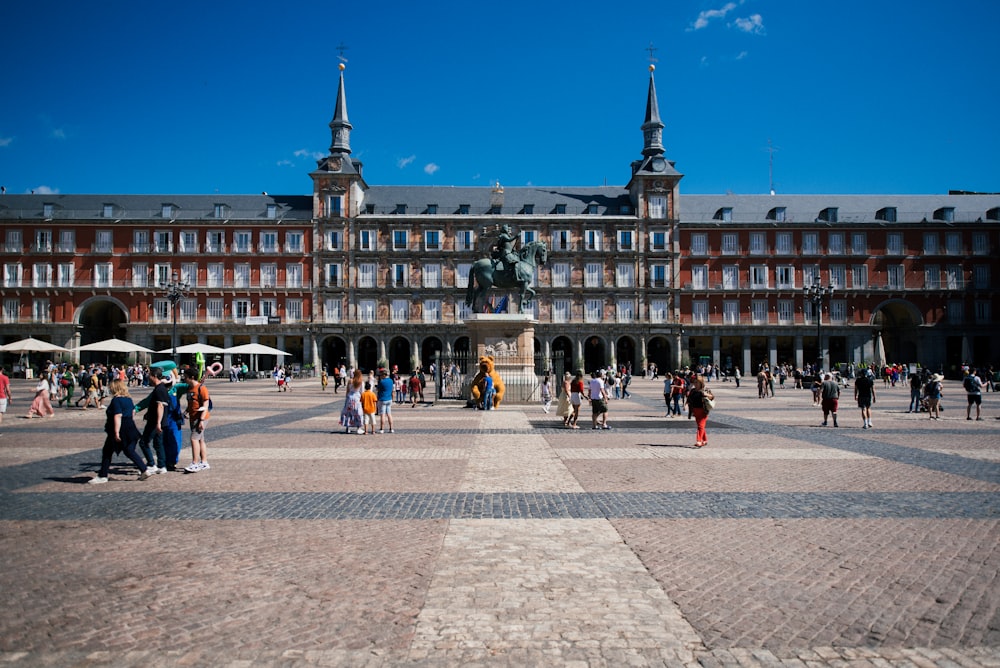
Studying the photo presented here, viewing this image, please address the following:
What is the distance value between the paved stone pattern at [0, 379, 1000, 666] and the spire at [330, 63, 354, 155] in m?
51.4

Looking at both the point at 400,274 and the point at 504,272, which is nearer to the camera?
the point at 504,272

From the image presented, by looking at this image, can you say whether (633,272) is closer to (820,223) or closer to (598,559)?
(820,223)

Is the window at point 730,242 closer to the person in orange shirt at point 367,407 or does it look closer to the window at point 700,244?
the window at point 700,244

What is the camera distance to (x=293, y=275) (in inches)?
2162

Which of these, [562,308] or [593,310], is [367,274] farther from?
[593,310]

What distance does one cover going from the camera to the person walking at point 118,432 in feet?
27.1

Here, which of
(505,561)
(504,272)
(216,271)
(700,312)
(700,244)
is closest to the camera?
(505,561)

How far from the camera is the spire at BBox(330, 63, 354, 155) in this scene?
190 feet

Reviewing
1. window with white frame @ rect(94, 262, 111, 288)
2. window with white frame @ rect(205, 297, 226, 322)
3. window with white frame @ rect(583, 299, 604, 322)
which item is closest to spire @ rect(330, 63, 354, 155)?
window with white frame @ rect(205, 297, 226, 322)

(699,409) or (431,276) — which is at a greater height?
(431,276)

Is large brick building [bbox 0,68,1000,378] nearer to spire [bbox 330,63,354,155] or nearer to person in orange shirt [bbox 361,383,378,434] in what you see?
spire [bbox 330,63,354,155]

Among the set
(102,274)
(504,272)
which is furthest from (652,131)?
(102,274)

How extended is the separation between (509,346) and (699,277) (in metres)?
38.6

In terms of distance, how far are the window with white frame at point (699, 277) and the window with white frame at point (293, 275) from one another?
107 ft
